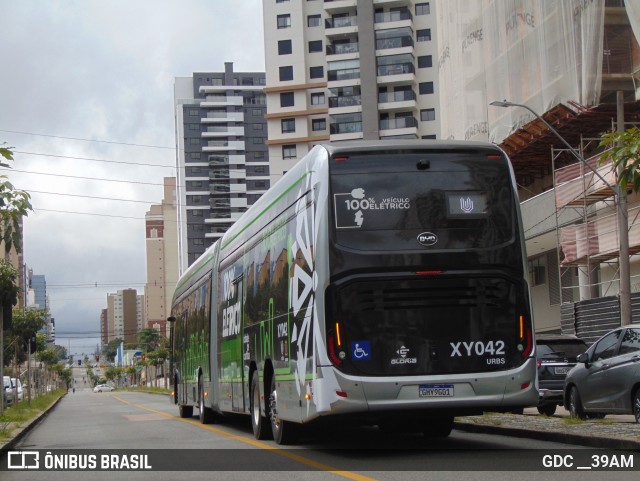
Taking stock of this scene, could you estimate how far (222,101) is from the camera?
147500 millimetres

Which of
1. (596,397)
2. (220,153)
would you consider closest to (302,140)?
(220,153)

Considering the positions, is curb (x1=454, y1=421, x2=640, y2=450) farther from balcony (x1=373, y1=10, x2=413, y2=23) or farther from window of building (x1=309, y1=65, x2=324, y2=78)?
window of building (x1=309, y1=65, x2=324, y2=78)

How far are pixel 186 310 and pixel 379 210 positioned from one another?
14.7 meters

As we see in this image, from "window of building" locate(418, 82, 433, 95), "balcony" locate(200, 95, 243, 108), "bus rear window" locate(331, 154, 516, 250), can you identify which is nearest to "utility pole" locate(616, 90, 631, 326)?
"bus rear window" locate(331, 154, 516, 250)

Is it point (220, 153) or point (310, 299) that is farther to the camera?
point (220, 153)

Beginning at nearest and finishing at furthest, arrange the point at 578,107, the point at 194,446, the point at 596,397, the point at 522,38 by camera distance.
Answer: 1. the point at 194,446
2. the point at 596,397
3. the point at 578,107
4. the point at 522,38

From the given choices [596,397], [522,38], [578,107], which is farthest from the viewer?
[522,38]

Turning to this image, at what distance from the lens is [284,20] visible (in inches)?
3851

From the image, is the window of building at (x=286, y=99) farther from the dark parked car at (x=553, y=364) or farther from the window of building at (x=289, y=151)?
the dark parked car at (x=553, y=364)

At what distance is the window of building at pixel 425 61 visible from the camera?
95688mm

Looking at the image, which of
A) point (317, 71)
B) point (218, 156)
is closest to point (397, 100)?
point (317, 71)

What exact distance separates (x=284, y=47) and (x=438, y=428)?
85.0 metres

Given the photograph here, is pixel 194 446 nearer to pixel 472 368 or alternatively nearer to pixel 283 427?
pixel 283 427

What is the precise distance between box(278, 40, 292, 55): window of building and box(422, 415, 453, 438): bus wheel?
84.5 m
